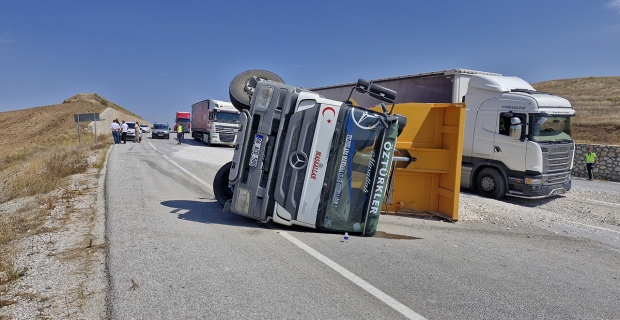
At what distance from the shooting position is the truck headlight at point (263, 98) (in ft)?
22.3

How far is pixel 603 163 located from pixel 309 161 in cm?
2133

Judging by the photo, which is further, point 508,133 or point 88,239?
point 508,133

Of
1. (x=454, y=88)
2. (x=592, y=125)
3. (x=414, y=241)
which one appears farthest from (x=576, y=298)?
(x=592, y=125)

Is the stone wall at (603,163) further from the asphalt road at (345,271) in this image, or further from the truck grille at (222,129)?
the truck grille at (222,129)

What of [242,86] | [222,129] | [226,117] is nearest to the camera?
[242,86]

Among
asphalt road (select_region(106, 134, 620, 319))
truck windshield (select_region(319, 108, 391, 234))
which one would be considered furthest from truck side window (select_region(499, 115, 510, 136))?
truck windshield (select_region(319, 108, 391, 234))

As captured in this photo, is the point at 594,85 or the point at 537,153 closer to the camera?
the point at 537,153

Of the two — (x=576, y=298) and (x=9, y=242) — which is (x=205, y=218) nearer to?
(x=9, y=242)

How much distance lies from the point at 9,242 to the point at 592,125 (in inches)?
1360

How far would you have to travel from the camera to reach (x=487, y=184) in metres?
12.7

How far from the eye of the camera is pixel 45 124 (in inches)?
2253

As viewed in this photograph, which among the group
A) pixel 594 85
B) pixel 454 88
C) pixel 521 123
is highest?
pixel 594 85

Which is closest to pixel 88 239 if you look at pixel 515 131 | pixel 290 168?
pixel 290 168

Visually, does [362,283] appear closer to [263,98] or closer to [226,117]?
[263,98]
